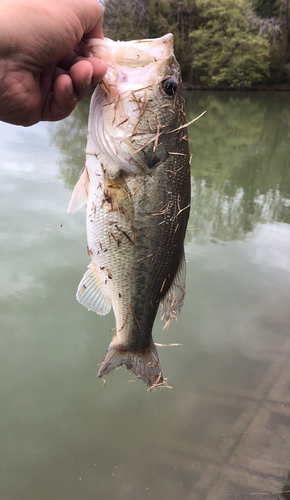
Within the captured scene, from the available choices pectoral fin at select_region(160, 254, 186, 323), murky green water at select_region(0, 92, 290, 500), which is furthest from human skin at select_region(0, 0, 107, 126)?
murky green water at select_region(0, 92, 290, 500)

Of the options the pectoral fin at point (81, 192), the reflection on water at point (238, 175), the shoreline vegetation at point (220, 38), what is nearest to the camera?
the pectoral fin at point (81, 192)

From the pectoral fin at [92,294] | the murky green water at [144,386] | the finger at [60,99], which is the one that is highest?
the finger at [60,99]

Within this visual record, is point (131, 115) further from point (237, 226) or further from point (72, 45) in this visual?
point (237, 226)

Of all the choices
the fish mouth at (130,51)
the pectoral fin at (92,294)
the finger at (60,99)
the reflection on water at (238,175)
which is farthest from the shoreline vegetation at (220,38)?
the pectoral fin at (92,294)

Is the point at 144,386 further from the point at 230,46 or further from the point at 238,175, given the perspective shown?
the point at 230,46

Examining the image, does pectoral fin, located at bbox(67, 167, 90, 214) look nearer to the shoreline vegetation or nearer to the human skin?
the human skin

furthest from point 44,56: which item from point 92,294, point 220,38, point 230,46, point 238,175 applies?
point 220,38

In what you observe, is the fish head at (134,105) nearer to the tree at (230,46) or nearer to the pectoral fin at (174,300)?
the pectoral fin at (174,300)

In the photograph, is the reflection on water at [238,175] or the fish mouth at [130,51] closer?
the fish mouth at [130,51]
